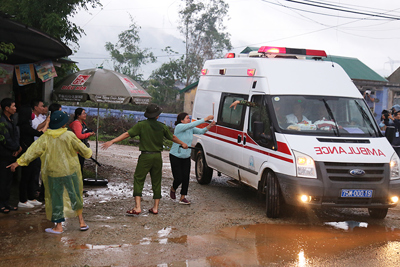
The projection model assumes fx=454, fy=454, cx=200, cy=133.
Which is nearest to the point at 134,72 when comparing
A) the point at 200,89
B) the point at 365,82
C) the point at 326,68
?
the point at 365,82

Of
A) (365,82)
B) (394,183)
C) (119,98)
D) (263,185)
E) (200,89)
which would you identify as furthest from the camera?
(365,82)

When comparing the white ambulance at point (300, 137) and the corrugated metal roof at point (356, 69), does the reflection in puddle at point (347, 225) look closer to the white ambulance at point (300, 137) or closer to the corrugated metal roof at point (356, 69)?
the white ambulance at point (300, 137)

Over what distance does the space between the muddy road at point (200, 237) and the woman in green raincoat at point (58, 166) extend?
34cm

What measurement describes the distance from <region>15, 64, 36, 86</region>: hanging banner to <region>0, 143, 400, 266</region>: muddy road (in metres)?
2.89

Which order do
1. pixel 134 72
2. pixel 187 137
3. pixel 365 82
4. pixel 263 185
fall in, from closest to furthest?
pixel 263 185, pixel 187 137, pixel 365 82, pixel 134 72

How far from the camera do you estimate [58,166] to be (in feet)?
20.1

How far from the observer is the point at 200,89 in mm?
11047

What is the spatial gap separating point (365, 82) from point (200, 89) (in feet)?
73.1

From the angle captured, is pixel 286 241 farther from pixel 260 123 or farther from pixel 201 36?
pixel 201 36

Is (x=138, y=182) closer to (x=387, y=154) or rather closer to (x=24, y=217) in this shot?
(x=24, y=217)

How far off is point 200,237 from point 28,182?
330 centimetres

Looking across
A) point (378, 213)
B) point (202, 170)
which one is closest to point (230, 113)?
point (202, 170)

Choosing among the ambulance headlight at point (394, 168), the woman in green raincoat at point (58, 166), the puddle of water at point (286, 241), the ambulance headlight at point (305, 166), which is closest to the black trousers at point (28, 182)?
the woman in green raincoat at point (58, 166)

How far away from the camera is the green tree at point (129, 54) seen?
45938 mm
